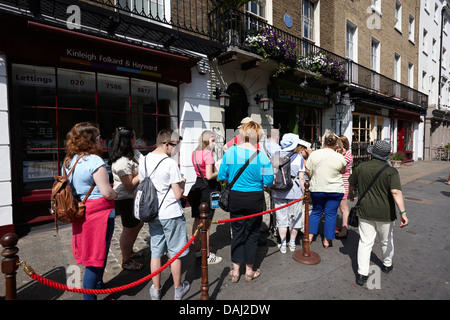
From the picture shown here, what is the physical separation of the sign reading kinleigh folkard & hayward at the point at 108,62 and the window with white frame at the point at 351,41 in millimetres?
11220

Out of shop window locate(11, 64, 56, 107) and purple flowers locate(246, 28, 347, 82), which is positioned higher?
purple flowers locate(246, 28, 347, 82)

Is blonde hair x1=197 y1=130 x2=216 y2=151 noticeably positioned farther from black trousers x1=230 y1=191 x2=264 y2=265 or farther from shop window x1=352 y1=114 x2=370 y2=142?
shop window x1=352 y1=114 x2=370 y2=142

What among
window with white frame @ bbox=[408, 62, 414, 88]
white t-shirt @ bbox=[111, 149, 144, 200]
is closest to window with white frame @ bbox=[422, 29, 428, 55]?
window with white frame @ bbox=[408, 62, 414, 88]

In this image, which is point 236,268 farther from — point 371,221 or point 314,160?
point 314,160

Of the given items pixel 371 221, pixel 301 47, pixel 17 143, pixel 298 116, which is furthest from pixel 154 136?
pixel 301 47

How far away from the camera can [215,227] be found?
505 cm

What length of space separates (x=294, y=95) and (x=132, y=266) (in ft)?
27.0

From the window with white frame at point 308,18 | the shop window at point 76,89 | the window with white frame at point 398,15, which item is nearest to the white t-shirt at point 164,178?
the shop window at point 76,89

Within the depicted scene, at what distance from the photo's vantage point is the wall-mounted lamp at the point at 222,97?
7.08 m

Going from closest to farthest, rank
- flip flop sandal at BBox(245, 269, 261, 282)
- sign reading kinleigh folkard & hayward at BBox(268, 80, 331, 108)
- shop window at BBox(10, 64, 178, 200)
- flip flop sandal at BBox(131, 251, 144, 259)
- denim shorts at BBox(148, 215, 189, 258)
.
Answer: denim shorts at BBox(148, 215, 189, 258) → flip flop sandal at BBox(245, 269, 261, 282) → flip flop sandal at BBox(131, 251, 144, 259) → shop window at BBox(10, 64, 178, 200) → sign reading kinleigh folkard & hayward at BBox(268, 80, 331, 108)

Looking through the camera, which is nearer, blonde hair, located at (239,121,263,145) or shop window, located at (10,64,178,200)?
blonde hair, located at (239,121,263,145)

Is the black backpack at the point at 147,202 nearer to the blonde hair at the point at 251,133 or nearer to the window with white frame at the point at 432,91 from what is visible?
the blonde hair at the point at 251,133

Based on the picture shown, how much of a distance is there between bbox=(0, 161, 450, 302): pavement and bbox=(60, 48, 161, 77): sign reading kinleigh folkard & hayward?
344 cm

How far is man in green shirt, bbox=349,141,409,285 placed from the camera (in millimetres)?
2990
